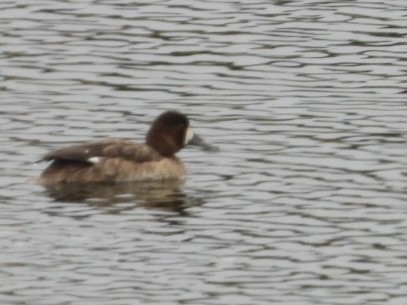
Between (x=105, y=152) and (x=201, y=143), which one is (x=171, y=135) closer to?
(x=201, y=143)

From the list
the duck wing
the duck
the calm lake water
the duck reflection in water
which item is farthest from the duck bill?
the duck reflection in water

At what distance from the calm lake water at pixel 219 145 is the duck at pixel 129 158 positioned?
0.60ft

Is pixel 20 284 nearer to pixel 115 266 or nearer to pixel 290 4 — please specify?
pixel 115 266

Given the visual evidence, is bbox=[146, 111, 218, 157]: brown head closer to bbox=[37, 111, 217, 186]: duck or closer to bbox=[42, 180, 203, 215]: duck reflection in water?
bbox=[37, 111, 217, 186]: duck

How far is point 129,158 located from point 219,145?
1190 millimetres

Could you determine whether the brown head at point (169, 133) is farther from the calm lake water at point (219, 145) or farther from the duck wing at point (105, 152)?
the calm lake water at point (219, 145)

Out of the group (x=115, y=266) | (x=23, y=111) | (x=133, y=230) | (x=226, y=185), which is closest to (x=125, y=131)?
(x=23, y=111)

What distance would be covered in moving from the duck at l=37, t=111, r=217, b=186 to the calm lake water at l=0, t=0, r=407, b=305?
18 cm

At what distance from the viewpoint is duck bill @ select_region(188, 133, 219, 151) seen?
20625 millimetres

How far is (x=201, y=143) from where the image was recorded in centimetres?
2066

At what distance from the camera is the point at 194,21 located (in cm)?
2667

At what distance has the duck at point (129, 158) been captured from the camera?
1986cm

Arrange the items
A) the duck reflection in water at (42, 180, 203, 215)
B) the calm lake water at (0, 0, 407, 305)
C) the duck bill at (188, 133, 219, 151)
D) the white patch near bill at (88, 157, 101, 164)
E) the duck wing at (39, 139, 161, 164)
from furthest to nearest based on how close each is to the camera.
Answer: the duck bill at (188, 133, 219, 151) → the white patch near bill at (88, 157, 101, 164) → the duck wing at (39, 139, 161, 164) → the duck reflection in water at (42, 180, 203, 215) → the calm lake water at (0, 0, 407, 305)

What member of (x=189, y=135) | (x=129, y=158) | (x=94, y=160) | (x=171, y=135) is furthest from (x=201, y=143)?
(x=94, y=160)
